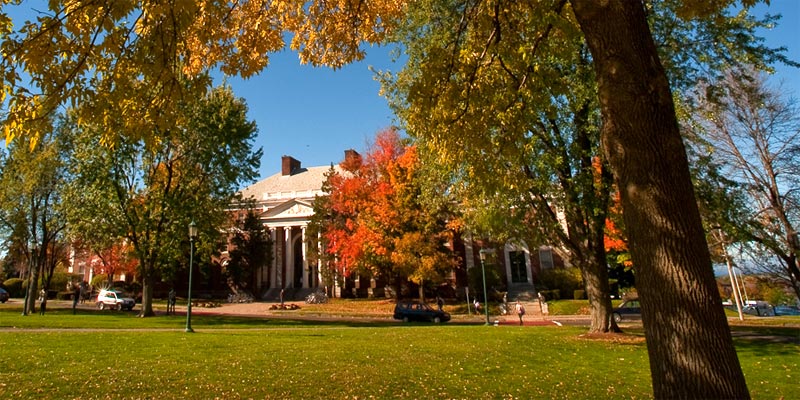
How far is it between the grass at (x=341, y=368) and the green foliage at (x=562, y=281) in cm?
2730

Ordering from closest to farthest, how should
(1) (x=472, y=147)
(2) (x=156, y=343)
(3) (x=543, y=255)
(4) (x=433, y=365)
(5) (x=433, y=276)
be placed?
(1) (x=472, y=147), (4) (x=433, y=365), (2) (x=156, y=343), (5) (x=433, y=276), (3) (x=543, y=255)

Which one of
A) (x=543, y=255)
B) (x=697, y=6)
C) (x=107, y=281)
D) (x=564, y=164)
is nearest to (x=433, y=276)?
(x=543, y=255)

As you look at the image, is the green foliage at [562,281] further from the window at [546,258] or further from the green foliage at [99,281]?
the green foliage at [99,281]

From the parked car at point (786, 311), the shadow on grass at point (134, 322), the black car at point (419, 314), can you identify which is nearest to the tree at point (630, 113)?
the shadow on grass at point (134, 322)

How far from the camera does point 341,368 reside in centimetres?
827

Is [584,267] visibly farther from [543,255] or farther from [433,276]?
[543,255]

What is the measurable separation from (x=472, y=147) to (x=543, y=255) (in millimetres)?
40176

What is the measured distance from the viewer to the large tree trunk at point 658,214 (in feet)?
9.32

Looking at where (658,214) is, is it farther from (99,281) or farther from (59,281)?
(59,281)

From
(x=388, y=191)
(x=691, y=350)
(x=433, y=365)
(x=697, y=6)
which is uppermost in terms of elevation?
(x=388, y=191)

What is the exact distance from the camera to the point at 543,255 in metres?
44.2

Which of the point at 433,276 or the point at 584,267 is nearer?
the point at 584,267

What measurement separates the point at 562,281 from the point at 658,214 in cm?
4032

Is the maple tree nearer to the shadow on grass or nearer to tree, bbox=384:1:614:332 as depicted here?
the shadow on grass
